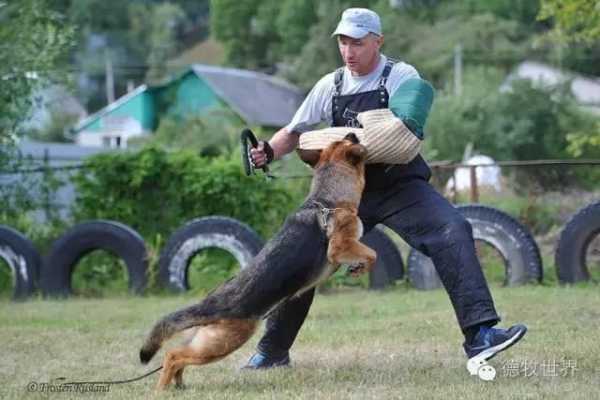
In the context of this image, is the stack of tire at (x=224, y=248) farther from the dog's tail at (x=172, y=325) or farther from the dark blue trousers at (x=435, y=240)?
the dog's tail at (x=172, y=325)

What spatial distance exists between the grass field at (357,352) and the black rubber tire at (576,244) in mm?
297

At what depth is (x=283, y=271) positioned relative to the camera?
5863mm

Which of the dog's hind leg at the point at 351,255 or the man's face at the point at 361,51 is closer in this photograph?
the dog's hind leg at the point at 351,255

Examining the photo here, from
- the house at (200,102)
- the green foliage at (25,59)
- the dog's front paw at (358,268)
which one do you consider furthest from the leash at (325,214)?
the house at (200,102)

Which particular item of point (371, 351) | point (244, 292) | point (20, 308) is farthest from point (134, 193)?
point (244, 292)

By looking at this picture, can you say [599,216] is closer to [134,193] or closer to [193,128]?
[134,193]

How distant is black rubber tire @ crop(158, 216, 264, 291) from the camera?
447 inches

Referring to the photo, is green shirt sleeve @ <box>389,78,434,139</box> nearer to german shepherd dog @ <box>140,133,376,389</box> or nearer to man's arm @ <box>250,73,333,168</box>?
german shepherd dog @ <box>140,133,376,389</box>

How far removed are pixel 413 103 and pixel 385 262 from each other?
18.4 feet

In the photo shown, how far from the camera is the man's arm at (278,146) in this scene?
255 inches

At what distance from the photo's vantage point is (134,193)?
42.8 ft

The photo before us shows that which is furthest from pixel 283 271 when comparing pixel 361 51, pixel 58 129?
pixel 58 129

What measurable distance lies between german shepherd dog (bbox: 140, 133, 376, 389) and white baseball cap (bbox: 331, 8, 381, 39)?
633 millimetres

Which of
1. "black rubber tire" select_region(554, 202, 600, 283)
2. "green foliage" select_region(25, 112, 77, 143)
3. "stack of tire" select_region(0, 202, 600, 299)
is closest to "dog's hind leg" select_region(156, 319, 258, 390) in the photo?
"stack of tire" select_region(0, 202, 600, 299)
